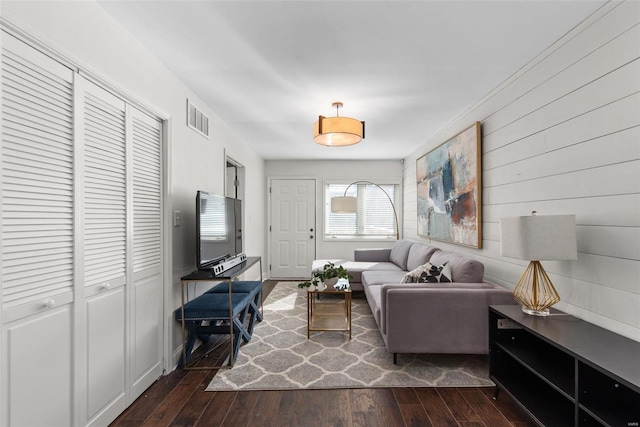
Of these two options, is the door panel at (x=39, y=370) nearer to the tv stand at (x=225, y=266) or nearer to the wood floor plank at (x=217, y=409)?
the wood floor plank at (x=217, y=409)

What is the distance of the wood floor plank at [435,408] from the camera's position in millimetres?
1869

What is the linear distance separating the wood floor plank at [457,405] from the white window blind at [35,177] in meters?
2.40

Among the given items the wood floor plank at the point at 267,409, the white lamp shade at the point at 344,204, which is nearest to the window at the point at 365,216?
the white lamp shade at the point at 344,204

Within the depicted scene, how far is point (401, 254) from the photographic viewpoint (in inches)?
189

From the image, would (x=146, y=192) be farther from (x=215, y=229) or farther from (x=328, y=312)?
(x=328, y=312)

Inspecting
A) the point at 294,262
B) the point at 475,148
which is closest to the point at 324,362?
the point at 475,148

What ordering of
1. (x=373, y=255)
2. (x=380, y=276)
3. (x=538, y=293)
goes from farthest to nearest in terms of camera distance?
(x=373, y=255) < (x=380, y=276) < (x=538, y=293)

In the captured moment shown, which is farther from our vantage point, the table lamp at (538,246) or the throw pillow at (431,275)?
the throw pillow at (431,275)

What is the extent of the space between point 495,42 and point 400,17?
777mm

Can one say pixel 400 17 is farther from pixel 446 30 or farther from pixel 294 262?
pixel 294 262

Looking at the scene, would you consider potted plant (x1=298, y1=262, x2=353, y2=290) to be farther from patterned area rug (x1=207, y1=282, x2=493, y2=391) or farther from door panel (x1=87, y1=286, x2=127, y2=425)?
door panel (x1=87, y1=286, x2=127, y2=425)

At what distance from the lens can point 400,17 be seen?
1790mm

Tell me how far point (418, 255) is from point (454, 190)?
1.03 m

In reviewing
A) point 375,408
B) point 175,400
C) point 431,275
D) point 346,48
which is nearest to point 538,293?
point 431,275
